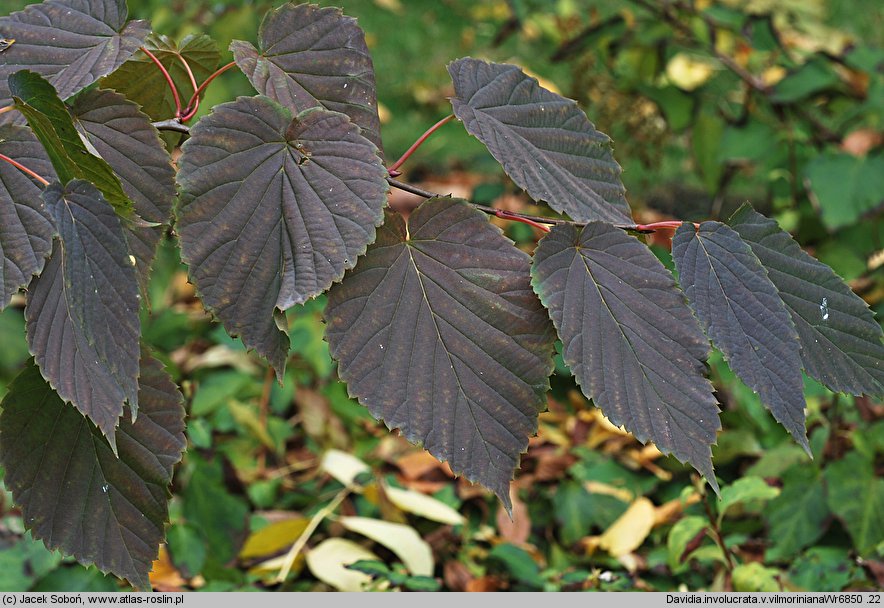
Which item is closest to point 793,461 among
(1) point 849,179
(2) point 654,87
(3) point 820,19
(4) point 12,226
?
(1) point 849,179

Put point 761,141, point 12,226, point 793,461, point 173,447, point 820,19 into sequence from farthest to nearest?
point 820,19
point 761,141
point 793,461
point 173,447
point 12,226

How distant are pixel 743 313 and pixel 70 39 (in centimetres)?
64

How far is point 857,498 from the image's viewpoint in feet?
5.02

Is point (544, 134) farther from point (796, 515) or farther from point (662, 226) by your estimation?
point (796, 515)

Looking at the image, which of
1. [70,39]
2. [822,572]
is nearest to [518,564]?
[822,572]

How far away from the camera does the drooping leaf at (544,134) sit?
776mm

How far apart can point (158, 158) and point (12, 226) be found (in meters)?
0.13

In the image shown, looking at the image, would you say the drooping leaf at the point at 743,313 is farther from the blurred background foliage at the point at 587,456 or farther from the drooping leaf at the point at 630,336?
the blurred background foliage at the point at 587,456

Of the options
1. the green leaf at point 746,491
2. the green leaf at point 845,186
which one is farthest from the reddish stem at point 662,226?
the green leaf at point 845,186

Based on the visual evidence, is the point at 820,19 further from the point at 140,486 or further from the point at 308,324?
the point at 140,486

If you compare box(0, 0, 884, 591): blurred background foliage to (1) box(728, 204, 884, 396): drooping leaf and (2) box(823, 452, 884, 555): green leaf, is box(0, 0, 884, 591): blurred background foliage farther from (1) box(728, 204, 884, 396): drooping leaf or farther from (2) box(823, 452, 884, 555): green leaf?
(1) box(728, 204, 884, 396): drooping leaf

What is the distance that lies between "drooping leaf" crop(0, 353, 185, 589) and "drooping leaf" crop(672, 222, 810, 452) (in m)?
0.47

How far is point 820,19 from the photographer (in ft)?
11.4

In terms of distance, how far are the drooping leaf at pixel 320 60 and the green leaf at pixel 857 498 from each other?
1.15 m
